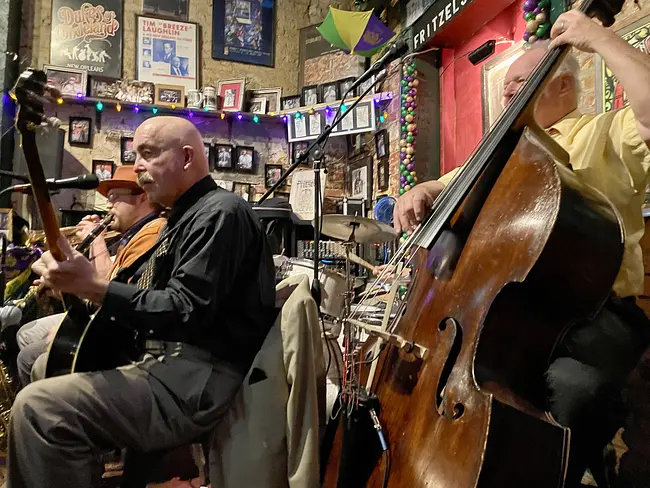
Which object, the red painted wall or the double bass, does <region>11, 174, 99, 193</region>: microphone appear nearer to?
the double bass

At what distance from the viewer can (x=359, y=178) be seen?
5.03 meters

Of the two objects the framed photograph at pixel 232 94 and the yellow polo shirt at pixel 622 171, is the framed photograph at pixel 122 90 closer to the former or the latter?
the framed photograph at pixel 232 94

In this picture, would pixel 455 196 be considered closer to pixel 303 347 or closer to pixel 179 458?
pixel 303 347

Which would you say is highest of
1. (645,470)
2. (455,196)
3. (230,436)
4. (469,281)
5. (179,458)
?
(455,196)

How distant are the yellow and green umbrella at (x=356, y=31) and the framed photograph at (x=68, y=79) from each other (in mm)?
2514

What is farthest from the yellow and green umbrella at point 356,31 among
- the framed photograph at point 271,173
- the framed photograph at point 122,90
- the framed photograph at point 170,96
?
the framed photograph at point 122,90

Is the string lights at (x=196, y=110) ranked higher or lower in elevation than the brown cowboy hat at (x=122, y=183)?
higher

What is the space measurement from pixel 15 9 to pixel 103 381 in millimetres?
5130

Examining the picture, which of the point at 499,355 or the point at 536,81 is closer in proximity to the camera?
the point at 499,355

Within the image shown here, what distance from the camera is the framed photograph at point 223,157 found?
5281 millimetres

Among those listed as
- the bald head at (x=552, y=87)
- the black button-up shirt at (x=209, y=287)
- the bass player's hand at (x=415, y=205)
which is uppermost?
the bald head at (x=552, y=87)

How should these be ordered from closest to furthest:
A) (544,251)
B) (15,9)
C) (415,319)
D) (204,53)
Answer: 1. (544,251)
2. (415,319)
3. (15,9)
4. (204,53)

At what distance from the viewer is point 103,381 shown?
1.20 m

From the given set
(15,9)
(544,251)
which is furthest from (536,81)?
(15,9)
